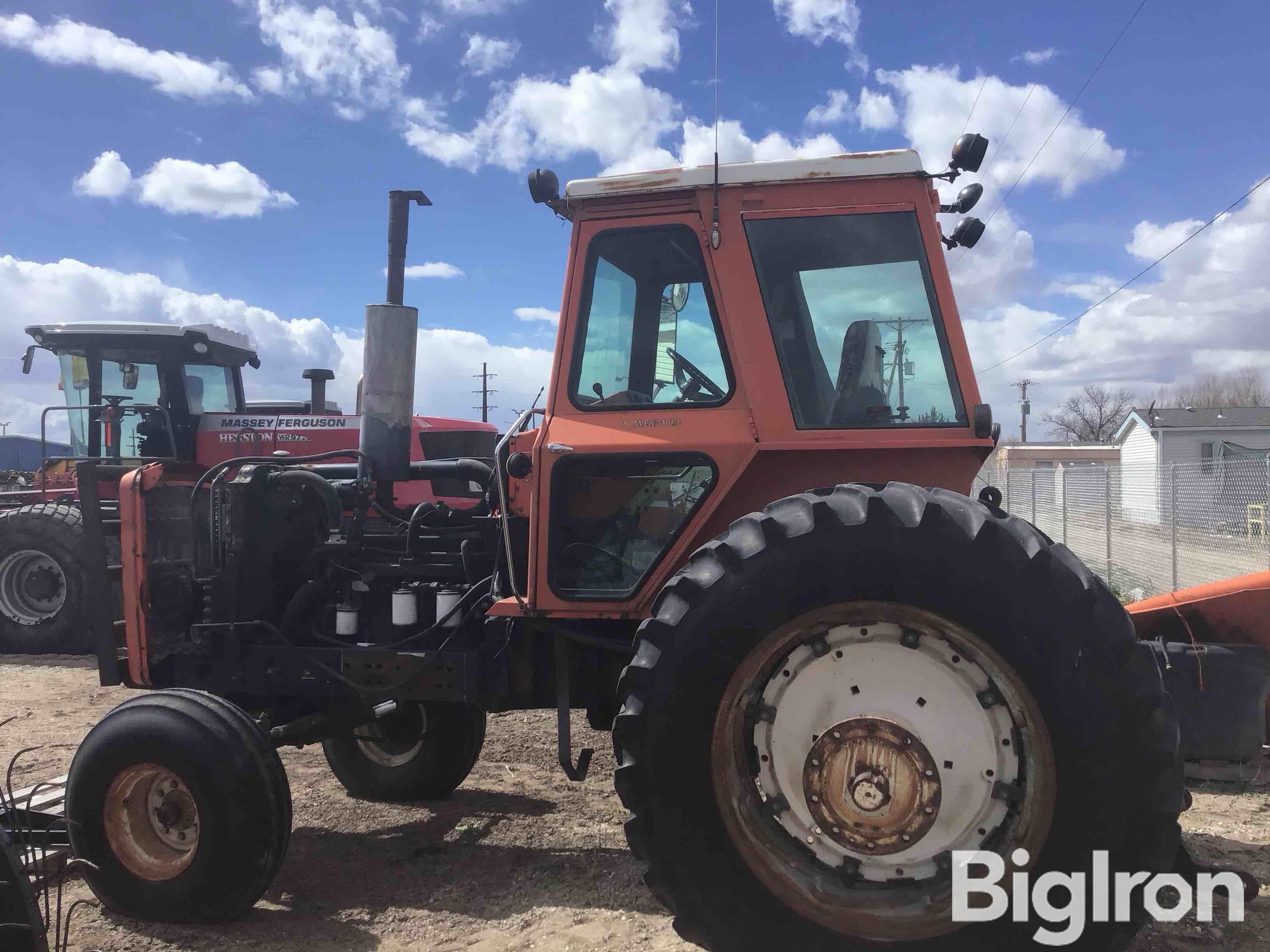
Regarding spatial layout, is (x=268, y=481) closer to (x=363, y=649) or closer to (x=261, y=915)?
(x=363, y=649)

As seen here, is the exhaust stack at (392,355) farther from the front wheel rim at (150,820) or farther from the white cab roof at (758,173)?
the front wheel rim at (150,820)

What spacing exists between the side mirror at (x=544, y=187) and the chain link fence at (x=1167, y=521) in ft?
16.6

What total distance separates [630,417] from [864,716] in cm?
128

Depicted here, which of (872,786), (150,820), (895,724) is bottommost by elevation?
(150,820)

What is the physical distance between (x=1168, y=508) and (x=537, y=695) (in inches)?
323

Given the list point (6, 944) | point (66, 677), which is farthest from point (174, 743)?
point (66, 677)

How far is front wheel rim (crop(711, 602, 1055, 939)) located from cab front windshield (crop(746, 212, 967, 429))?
2.81ft

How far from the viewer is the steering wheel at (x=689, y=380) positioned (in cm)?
312

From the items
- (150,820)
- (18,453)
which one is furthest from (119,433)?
(18,453)

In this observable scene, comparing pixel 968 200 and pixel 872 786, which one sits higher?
pixel 968 200

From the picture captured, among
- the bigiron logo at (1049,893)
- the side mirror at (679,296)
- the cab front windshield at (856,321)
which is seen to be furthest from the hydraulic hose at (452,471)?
the bigiron logo at (1049,893)

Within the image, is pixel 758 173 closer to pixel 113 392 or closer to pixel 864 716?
pixel 864 716

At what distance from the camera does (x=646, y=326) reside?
3.34 m

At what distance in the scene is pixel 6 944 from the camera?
2.32 metres
